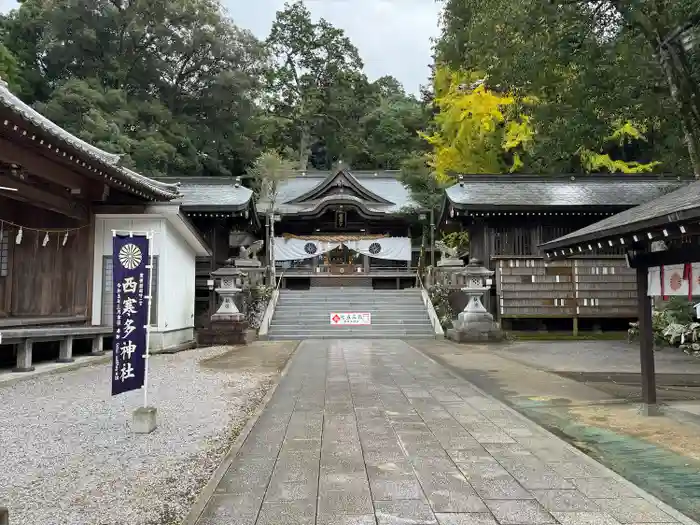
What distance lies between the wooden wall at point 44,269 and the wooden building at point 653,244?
411 inches

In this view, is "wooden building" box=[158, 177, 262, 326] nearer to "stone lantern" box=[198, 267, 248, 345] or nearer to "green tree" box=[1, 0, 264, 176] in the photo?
"stone lantern" box=[198, 267, 248, 345]

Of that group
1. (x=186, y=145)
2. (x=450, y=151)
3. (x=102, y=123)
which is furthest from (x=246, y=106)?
(x=450, y=151)

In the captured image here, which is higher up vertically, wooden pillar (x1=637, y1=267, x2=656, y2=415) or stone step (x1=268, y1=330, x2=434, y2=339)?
wooden pillar (x1=637, y1=267, x2=656, y2=415)

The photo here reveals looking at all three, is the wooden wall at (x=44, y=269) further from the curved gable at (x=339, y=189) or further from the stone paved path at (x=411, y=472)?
the curved gable at (x=339, y=189)

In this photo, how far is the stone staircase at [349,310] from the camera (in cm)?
1580

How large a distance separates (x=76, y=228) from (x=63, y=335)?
3.03 m

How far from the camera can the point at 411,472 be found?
381cm

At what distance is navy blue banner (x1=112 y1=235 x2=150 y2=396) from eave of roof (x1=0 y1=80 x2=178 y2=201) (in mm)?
3151

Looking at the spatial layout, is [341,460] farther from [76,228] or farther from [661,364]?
[76,228]

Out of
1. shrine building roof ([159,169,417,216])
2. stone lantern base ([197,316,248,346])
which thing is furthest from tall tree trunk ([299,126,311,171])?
stone lantern base ([197,316,248,346])

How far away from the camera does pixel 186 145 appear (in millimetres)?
32469

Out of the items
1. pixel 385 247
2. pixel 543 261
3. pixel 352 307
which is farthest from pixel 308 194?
pixel 543 261

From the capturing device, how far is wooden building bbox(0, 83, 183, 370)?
877cm

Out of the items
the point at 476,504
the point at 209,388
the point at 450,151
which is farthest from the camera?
the point at 450,151
